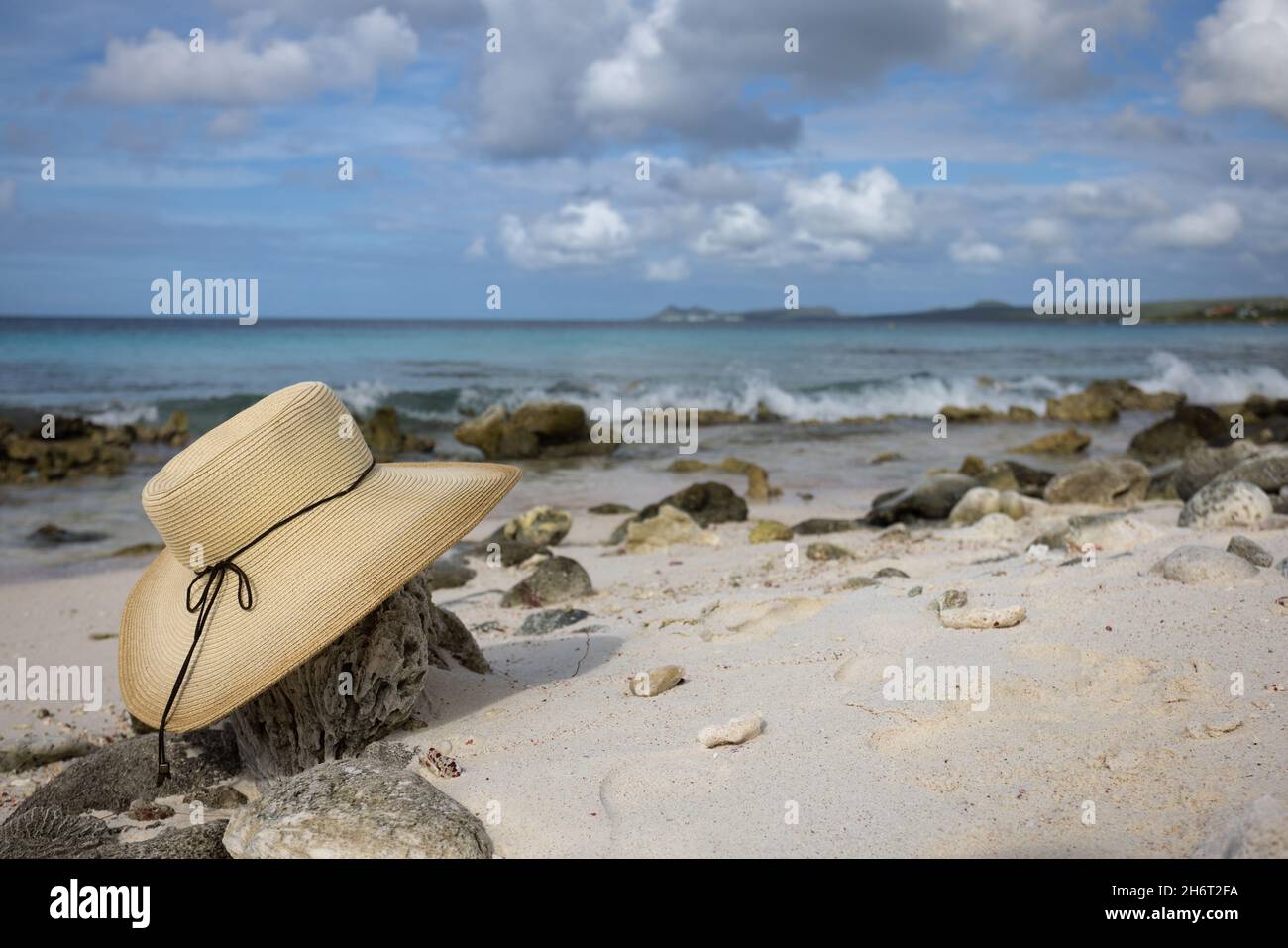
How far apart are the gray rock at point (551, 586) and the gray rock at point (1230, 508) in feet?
13.9

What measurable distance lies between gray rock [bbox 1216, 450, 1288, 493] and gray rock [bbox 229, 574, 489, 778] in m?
7.50

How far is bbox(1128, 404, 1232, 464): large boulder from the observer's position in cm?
1808

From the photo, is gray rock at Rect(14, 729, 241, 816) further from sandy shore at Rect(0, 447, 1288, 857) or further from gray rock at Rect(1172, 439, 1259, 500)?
gray rock at Rect(1172, 439, 1259, 500)

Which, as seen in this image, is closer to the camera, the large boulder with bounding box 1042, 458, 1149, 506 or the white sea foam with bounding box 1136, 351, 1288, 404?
the large boulder with bounding box 1042, 458, 1149, 506

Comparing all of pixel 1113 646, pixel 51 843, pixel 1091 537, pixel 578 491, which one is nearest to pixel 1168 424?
pixel 578 491

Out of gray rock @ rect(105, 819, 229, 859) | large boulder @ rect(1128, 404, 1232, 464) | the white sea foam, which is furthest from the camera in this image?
the white sea foam

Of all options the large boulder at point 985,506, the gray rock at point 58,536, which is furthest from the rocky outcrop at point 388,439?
the large boulder at point 985,506

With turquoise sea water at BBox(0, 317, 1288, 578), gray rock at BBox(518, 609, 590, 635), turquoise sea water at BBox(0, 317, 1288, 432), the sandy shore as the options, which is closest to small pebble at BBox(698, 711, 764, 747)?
the sandy shore

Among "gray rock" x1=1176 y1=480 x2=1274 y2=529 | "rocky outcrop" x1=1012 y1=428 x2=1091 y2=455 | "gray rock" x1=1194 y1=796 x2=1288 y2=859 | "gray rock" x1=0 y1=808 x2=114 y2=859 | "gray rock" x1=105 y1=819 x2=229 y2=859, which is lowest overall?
"gray rock" x1=0 y1=808 x2=114 y2=859

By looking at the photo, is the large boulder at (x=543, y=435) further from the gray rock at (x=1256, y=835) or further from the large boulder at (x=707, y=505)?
the gray rock at (x=1256, y=835)

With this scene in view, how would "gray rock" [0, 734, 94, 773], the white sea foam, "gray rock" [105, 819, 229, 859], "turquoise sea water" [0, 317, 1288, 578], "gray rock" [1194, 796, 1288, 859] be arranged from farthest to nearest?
the white sea foam < "turquoise sea water" [0, 317, 1288, 578] < "gray rock" [0, 734, 94, 773] < "gray rock" [105, 819, 229, 859] < "gray rock" [1194, 796, 1288, 859]

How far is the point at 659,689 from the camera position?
4.24 metres

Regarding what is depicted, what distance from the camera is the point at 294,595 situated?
372cm

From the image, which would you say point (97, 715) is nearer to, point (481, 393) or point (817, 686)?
point (817, 686)
